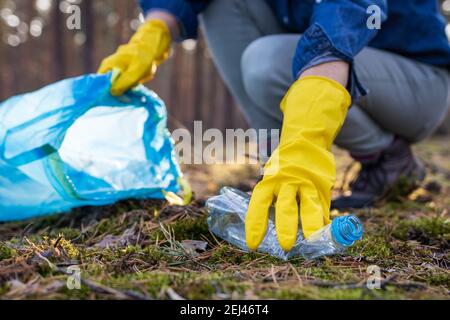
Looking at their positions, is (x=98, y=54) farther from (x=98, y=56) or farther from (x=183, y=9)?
(x=183, y=9)

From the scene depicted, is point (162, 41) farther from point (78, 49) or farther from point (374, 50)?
point (78, 49)

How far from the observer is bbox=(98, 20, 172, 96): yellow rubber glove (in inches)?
69.2

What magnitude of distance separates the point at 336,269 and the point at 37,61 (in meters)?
11.8

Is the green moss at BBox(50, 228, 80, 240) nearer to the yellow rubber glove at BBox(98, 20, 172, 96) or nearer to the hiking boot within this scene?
the yellow rubber glove at BBox(98, 20, 172, 96)

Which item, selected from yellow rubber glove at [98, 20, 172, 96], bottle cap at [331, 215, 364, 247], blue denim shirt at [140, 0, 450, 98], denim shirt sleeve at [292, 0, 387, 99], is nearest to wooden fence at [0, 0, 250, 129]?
blue denim shirt at [140, 0, 450, 98]

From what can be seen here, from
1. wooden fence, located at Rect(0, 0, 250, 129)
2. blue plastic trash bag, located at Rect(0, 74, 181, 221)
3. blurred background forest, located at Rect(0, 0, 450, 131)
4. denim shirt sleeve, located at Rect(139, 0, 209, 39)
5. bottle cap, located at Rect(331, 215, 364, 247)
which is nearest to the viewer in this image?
bottle cap, located at Rect(331, 215, 364, 247)

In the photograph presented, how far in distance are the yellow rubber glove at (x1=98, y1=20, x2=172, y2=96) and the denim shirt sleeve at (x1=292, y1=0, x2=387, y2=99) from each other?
1.93 ft

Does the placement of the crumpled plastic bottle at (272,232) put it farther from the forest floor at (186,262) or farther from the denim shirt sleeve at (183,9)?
the denim shirt sleeve at (183,9)

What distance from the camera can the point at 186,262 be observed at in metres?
1.17

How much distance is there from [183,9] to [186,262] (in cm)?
129

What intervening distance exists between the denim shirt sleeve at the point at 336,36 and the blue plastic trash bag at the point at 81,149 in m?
0.61

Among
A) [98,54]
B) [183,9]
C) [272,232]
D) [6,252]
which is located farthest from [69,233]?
[98,54]
